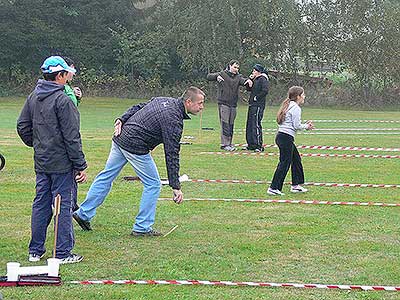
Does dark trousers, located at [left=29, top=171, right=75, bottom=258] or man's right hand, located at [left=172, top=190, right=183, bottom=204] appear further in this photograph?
man's right hand, located at [left=172, top=190, right=183, bottom=204]

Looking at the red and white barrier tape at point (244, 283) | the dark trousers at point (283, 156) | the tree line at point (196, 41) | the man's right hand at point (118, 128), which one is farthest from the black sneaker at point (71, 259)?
the tree line at point (196, 41)

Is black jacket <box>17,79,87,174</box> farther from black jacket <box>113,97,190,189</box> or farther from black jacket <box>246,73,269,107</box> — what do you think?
black jacket <box>246,73,269,107</box>

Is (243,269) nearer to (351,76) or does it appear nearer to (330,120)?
(330,120)

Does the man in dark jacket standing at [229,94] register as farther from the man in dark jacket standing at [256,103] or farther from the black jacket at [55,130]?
the black jacket at [55,130]

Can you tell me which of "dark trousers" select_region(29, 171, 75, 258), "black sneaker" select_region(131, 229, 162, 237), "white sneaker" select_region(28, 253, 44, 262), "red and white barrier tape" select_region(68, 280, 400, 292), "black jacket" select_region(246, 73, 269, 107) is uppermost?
"black jacket" select_region(246, 73, 269, 107)

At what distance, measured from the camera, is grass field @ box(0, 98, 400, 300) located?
6.39m

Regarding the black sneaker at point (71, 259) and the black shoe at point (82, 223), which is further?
the black shoe at point (82, 223)

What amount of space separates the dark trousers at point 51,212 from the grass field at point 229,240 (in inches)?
8.3

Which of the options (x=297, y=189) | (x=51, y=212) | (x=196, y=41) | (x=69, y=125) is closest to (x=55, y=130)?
(x=69, y=125)

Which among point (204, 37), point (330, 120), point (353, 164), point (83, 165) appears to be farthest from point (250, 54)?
point (83, 165)

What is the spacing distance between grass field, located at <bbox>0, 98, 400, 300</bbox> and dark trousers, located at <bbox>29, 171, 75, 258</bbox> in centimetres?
21

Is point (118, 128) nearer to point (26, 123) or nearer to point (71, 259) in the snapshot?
point (26, 123)

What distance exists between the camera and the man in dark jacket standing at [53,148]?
701 centimetres

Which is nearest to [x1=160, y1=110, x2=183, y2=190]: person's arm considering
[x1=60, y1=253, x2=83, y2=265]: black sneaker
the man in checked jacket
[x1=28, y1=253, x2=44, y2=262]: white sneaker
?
the man in checked jacket
